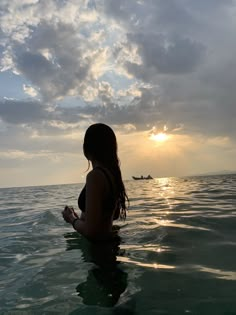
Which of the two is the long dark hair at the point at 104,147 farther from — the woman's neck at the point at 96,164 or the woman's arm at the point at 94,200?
the woman's arm at the point at 94,200

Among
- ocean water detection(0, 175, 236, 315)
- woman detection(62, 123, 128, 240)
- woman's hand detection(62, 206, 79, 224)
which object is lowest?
ocean water detection(0, 175, 236, 315)

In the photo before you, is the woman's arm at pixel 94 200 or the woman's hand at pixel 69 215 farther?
the woman's hand at pixel 69 215

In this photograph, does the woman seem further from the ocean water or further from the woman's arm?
the ocean water

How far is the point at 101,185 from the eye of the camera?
4.56 metres

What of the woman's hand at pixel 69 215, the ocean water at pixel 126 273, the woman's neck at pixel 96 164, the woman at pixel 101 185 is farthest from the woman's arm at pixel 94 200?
the woman's hand at pixel 69 215

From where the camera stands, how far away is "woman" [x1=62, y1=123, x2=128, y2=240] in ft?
14.9

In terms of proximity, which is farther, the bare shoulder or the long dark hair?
the long dark hair

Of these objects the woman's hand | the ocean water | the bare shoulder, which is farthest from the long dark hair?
the ocean water

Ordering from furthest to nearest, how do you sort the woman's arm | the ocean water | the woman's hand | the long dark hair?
the woman's hand, the long dark hair, the woman's arm, the ocean water

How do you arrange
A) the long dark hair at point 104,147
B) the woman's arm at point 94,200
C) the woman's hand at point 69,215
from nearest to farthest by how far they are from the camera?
1. the woman's arm at point 94,200
2. the long dark hair at point 104,147
3. the woman's hand at point 69,215

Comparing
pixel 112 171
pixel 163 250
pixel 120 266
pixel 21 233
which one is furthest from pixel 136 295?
pixel 21 233

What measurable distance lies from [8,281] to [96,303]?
1573 mm

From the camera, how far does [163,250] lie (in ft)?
18.8

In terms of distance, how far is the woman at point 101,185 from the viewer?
4551mm
